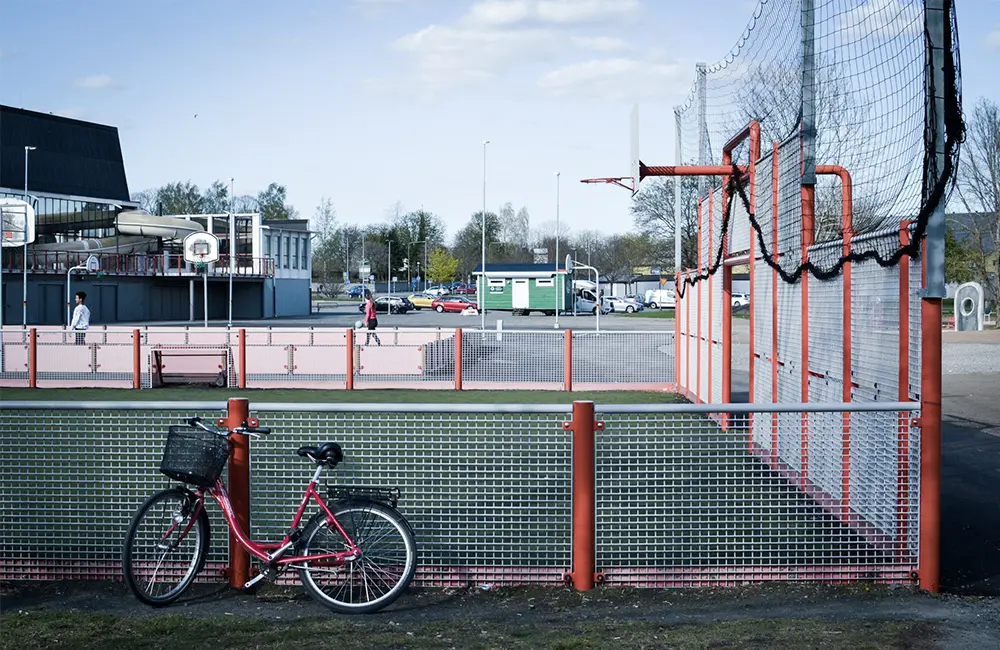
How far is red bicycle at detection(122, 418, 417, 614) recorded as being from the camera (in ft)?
19.6

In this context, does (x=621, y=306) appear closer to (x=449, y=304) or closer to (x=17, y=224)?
(x=449, y=304)

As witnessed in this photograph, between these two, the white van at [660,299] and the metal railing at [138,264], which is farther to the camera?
the white van at [660,299]

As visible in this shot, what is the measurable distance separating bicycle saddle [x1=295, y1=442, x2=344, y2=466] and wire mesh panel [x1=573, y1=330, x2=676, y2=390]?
15598 millimetres

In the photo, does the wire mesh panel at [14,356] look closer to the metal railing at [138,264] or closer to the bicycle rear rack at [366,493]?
the bicycle rear rack at [366,493]

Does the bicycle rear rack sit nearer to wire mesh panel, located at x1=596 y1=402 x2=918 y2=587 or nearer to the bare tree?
wire mesh panel, located at x1=596 y1=402 x2=918 y2=587

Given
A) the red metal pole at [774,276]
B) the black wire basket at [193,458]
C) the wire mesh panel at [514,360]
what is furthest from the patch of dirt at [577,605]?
the wire mesh panel at [514,360]

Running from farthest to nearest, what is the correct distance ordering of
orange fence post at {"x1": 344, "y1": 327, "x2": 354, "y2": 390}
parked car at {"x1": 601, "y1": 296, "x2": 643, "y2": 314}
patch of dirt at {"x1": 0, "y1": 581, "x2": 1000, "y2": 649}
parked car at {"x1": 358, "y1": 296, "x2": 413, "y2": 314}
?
1. parked car at {"x1": 601, "y1": 296, "x2": 643, "y2": 314}
2. parked car at {"x1": 358, "y1": 296, "x2": 413, "y2": 314}
3. orange fence post at {"x1": 344, "y1": 327, "x2": 354, "y2": 390}
4. patch of dirt at {"x1": 0, "y1": 581, "x2": 1000, "y2": 649}

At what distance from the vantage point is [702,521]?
6.49 m

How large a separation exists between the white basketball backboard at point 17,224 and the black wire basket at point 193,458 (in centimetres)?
1549

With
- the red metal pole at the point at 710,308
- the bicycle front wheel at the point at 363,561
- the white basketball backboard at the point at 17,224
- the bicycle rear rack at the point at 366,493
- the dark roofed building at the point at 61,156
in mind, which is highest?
the dark roofed building at the point at 61,156

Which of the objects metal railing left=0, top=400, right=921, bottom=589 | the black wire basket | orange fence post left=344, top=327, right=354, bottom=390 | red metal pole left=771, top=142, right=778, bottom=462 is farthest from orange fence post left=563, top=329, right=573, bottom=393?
the black wire basket

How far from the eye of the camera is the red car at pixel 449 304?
77875 millimetres

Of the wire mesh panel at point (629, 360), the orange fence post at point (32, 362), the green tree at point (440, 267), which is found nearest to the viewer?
the wire mesh panel at point (629, 360)

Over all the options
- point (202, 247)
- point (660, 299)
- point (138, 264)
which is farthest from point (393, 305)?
point (202, 247)
